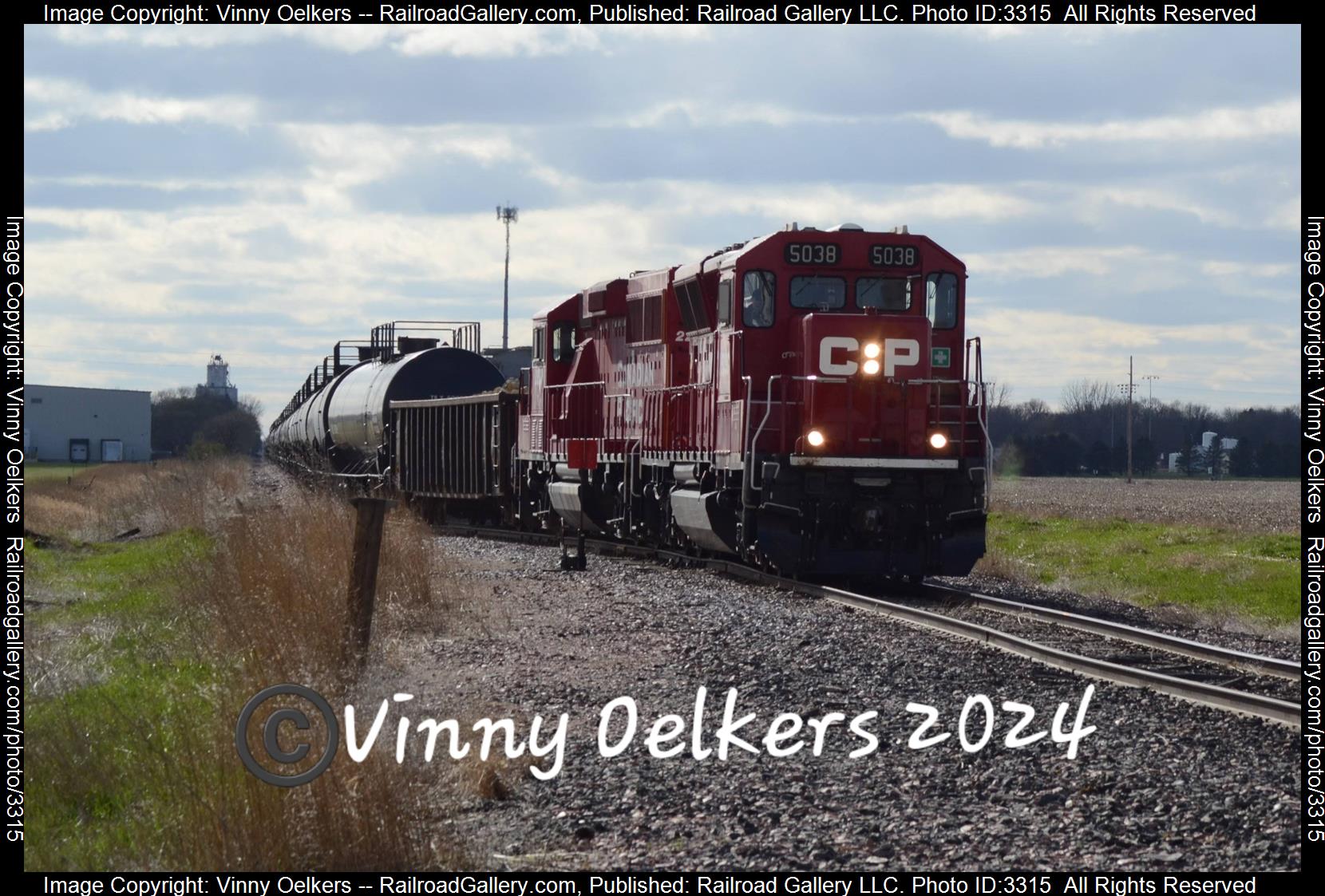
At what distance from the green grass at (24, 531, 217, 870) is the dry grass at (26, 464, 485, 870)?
0.01m

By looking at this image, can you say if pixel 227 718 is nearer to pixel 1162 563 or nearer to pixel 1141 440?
pixel 1162 563

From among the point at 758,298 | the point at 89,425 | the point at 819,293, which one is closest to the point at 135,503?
the point at 758,298

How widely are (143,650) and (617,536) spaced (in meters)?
9.22

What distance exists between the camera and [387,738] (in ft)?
23.3

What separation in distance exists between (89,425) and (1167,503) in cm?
7059

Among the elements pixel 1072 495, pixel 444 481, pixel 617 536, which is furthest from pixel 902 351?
pixel 1072 495

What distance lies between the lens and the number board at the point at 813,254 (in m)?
15.8

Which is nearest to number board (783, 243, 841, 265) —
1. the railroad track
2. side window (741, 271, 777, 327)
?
side window (741, 271, 777, 327)

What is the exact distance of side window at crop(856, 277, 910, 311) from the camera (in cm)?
1595

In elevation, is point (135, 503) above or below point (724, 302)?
below

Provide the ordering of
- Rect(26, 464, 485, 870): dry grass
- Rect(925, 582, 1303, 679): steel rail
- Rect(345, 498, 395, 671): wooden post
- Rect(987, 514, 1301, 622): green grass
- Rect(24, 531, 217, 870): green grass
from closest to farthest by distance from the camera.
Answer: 1. Rect(26, 464, 485, 870): dry grass
2. Rect(24, 531, 217, 870): green grass
3. Rect(345, 498, 395, 671): wooden post
4. Rect(925, 582, 1303, 679): steel rail
5. Rect(987, 514, 1301, 622): green grass

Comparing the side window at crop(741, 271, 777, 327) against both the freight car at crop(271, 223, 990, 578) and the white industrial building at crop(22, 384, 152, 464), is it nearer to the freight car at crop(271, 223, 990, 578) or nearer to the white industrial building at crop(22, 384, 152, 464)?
the freight car at crop(271, 223, 990, 578)

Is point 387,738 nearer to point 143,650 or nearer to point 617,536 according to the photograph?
point 143,650

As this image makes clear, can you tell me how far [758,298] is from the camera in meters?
15.8
